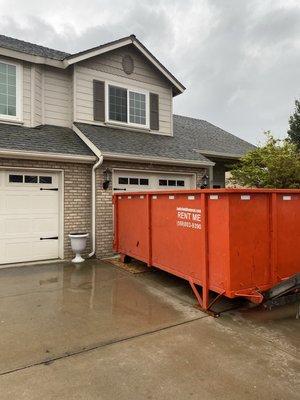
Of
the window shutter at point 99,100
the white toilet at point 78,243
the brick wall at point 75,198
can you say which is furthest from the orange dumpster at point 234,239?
the window shutter at point 99,100

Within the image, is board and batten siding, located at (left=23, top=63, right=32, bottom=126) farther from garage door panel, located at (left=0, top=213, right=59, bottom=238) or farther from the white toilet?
the white toilet

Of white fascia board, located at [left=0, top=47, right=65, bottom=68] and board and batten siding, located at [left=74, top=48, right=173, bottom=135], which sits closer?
white fascia board, located at [left=0, top=47, right=65, bottom=68]

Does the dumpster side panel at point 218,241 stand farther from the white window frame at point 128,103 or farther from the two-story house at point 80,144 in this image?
the white window frame at point 128,103

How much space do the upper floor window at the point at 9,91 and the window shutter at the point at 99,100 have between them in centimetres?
226

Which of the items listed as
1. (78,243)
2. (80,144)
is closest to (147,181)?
(80,144)

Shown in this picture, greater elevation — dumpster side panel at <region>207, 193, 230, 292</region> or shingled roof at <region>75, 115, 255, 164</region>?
shingled roof at <region>75, 115, 255, 164</region>

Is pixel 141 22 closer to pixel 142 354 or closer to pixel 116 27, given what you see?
pixel 116 27

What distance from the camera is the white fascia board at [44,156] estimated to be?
738 centimetres

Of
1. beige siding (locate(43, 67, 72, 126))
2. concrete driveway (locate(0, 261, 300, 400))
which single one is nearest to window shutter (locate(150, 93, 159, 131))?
beige siding (locate(43, 67, 72, 126))

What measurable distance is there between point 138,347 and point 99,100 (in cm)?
821

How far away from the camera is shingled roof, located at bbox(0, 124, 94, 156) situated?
774cm

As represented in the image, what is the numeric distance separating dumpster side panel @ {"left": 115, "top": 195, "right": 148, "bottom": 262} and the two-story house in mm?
712

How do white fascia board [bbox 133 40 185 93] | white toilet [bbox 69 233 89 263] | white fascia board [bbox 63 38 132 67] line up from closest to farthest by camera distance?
white toilet [bbox 69 233 89 263], white fascia board [bbox 63 38 132 67], white fascia board [bbox 133 40 185 93]

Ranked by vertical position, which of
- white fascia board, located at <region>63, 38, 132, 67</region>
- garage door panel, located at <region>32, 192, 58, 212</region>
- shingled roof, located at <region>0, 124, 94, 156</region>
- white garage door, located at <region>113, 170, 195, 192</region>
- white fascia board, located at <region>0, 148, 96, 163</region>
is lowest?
garage door panel, located at <region>32, 192, 58, 212</region>
